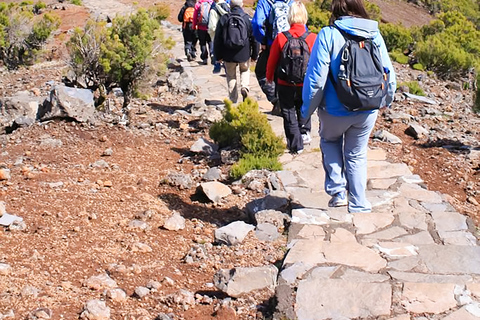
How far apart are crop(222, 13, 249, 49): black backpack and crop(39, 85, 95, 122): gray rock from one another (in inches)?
77.8

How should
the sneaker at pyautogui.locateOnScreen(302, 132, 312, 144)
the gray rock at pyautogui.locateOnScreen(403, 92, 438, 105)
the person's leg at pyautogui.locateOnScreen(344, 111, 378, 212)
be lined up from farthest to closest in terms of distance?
the gray rock at pyautogui.locateOnScreen(403, 92, 438, 105)
the sneaker at pyautogui.locateOnScreen(302, 132, 312, 144)
the person's leg at pyautogui.locateOnScreen(344, 111, 378, 212)

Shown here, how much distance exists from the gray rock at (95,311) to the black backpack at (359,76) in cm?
215

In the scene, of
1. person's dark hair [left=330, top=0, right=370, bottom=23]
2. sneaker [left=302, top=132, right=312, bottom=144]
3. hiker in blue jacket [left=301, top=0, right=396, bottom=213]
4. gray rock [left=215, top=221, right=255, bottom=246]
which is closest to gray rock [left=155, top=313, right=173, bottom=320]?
gray rock [left=215, top=221, right=255, bottom=246]

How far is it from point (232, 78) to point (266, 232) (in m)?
4.19

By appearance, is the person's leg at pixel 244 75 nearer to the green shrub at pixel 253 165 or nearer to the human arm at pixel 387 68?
the green shrub at pixel 253 165

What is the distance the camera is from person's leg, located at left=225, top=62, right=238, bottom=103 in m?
8.62

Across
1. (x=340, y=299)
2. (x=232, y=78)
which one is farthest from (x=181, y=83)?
(x=340, y=299)

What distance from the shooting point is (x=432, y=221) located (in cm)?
501

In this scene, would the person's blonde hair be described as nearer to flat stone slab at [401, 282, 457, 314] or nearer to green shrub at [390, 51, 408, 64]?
flat stone slab at [401, 282, 457, 314]

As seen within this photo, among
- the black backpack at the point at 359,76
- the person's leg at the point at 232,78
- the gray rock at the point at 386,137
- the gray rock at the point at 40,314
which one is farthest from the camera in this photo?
the person's leg at the point at 232,78

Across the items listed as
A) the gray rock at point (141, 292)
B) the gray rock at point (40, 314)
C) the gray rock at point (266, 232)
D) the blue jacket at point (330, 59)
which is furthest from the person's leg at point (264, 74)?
the gray rock at point (40, 314)

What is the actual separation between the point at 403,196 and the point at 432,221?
67 centimetres

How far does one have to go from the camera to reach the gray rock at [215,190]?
5.94m

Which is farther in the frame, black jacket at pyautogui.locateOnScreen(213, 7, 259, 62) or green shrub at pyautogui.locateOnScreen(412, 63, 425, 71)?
green shrub at pyautogui.locateOnScreen(412, 63, 425, 71)
